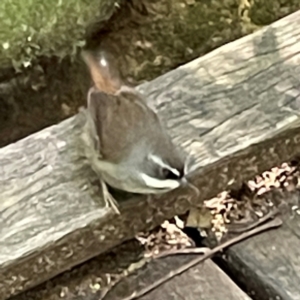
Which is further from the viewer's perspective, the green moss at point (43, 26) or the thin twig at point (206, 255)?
the green moss at point (43, 26)

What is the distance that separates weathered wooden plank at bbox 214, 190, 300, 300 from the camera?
158 cm

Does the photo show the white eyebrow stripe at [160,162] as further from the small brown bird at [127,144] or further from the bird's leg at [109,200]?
the bird's leg at [109,200]

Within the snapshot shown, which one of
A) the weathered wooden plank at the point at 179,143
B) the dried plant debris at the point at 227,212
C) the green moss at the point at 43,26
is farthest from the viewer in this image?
the green moss at the point at 43,26

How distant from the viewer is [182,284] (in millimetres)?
1597

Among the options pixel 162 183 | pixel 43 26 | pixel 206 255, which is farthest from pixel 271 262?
pixel 43 26

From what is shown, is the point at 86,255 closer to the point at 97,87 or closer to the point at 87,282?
the point at 87,282

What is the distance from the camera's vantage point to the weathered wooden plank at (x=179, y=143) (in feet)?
5.01

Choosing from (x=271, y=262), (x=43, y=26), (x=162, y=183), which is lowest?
(x=271, y=262)

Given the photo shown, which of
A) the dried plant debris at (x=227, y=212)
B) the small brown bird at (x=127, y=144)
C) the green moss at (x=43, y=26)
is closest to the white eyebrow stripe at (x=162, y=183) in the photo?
the small brown bird at (x=127, y=144)

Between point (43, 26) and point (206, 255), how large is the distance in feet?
1.96

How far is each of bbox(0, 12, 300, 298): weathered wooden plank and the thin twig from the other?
95mm

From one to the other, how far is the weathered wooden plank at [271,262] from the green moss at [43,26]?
1.94 ft

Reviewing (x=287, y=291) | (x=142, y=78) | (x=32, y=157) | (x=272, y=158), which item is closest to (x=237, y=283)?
(x=287, y=291)

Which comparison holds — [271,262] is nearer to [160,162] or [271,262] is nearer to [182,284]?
[182,284]
